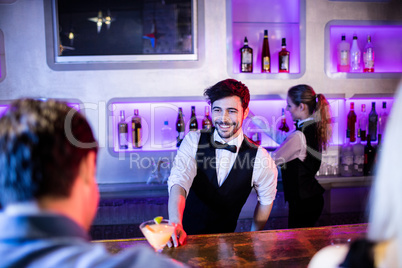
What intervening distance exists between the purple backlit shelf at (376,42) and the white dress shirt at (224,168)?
1530 millimetres

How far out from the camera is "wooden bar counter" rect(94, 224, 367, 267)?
1298 millimetres

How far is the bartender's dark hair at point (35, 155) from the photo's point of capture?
56cm

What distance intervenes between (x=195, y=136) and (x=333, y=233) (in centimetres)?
96

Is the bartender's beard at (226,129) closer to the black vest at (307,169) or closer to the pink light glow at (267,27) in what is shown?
the black vest at (307,169)

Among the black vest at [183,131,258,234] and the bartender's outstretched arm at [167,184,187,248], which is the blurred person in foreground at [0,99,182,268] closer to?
the bartender's outstretched arm at [167,184,187,248]

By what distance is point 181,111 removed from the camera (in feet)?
10.5

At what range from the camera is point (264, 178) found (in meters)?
2.03

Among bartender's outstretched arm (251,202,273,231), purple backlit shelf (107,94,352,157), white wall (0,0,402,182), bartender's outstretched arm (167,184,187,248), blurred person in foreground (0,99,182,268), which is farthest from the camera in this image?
purple backlit shelf (107,94,352,157)

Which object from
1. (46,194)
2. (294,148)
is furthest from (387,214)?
(294,148)

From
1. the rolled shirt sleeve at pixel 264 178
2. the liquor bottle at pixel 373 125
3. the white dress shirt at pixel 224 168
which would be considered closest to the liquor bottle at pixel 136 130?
the white dress shirt at pixel 224 168

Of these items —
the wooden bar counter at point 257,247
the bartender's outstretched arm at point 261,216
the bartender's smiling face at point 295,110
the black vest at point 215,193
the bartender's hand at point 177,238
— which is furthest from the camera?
the bartender's smiling face at point 295,110

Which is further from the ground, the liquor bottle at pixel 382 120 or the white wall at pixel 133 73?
the white wall at pixel 133 73

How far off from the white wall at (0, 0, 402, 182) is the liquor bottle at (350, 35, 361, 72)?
0.46 feet

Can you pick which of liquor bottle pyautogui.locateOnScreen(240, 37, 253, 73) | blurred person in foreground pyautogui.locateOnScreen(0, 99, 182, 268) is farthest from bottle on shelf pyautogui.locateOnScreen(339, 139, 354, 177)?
blurred person in foreground pyautogui.locateOnScreen(0, 99, 182, 268)
